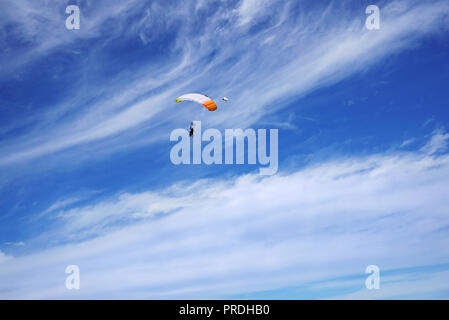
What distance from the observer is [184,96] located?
6931 centimetres

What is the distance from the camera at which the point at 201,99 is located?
Answer: 68.2 meters

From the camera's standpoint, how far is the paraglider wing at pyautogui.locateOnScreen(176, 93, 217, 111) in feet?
219

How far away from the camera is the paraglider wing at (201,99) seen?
66.8 metres
